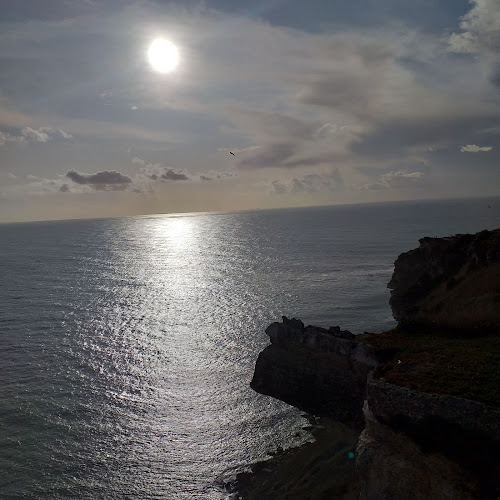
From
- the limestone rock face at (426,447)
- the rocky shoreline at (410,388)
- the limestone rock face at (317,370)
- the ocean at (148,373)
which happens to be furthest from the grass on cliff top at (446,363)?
the ocean at (148,373)

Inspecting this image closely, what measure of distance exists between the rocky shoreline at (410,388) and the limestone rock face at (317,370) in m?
0.09

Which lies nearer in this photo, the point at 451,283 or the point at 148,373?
the point at 451,283

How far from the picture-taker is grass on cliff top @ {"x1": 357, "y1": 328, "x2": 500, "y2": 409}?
21297 mm

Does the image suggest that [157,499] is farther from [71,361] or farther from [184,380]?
[71,361]

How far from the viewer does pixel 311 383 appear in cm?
3594

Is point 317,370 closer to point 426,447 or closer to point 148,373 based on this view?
point 426,447

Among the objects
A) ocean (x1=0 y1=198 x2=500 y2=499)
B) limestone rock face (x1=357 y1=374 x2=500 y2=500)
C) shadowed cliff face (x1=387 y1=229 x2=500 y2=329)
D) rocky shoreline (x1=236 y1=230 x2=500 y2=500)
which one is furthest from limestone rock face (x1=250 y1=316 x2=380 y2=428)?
limestone rock face (x1=357 y1=374 x2=500 y2=500)

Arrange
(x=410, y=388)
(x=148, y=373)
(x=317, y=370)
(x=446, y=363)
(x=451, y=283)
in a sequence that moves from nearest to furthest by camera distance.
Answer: (x=410, y=388) → (x=446, y=363) → (x=317, y=370) → (x=451, y=283) → (x=148, y=373)

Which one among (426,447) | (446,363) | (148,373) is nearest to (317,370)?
(446,363)

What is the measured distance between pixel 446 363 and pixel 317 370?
12.7 m

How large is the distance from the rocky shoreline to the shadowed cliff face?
110mm

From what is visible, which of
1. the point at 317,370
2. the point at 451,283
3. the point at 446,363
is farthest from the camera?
the point at 451,283

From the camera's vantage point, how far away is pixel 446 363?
81.7 feet

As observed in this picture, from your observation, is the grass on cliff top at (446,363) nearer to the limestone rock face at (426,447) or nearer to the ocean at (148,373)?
the limestone rock face at (426,447)
